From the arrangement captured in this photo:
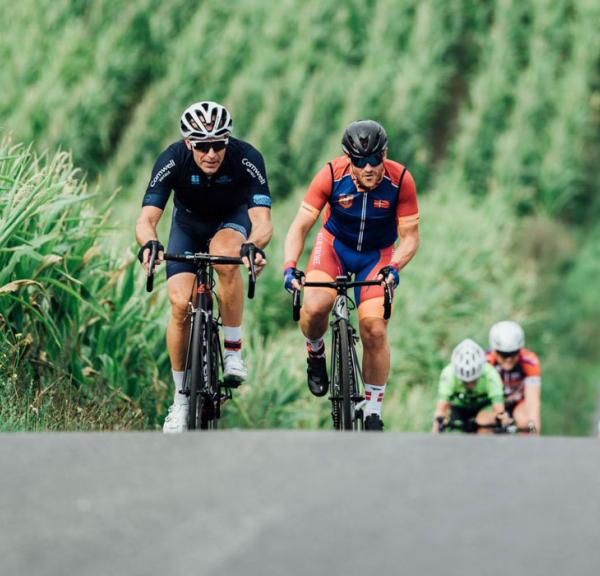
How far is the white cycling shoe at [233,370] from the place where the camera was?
9000 millimetres

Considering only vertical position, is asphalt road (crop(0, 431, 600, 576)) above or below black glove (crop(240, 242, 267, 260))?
below

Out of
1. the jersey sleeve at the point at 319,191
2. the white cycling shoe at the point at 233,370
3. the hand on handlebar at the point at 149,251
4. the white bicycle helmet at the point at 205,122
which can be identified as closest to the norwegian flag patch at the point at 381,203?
the jersey sleeve at the point at 319,191

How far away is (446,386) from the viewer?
1252 cm

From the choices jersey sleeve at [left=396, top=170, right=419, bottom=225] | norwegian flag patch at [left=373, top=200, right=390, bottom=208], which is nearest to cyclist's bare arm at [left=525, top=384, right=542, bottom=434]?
jersey sleeve at [left=396, top=170, right=419, bottom=225]

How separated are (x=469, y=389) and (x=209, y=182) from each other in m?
4.65

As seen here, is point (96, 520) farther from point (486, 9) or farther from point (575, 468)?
point (486, 9)

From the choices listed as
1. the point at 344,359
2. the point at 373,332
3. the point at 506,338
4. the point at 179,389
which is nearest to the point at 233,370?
the point at 179,389

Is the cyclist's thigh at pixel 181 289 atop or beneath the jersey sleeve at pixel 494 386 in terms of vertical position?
atop

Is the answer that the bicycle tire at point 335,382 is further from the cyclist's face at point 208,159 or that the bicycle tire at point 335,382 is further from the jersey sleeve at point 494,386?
the jersey sleeve at point 494,386

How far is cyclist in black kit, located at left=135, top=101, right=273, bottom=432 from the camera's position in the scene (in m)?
8.33

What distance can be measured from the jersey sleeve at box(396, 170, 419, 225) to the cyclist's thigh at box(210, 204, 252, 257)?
102 centimetres

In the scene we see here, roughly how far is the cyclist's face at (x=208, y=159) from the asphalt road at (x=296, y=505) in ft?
7.14

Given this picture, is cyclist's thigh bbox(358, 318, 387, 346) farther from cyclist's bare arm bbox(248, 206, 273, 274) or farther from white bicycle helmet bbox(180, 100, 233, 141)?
white bicycle helmet bbox(180, 100, 233, 141)

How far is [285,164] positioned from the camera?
29.7 metres
